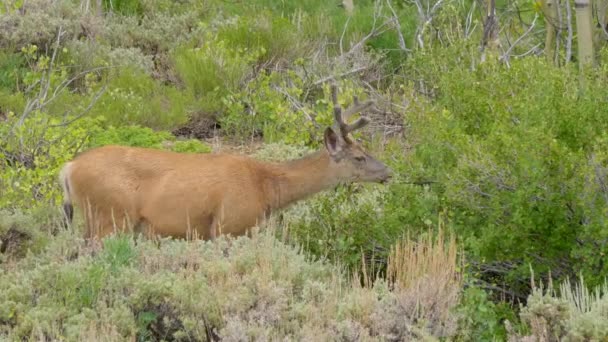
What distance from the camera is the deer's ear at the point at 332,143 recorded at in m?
10.2

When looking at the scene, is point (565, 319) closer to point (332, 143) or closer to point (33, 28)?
point (332, 143)

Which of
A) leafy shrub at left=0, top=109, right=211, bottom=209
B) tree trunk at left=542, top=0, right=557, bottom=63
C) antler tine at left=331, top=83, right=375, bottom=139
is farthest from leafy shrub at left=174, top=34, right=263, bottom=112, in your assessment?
antler tine at left=331, top=83, right=375, bottom=139

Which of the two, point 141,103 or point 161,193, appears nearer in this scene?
point 161,193

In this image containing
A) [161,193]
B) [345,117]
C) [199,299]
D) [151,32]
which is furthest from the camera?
[151,32]

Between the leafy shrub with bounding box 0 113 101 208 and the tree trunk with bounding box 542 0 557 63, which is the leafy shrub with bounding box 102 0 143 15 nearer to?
the leafy shrub with bounding box 0 113 101 208

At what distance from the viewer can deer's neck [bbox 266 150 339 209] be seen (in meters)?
10.0

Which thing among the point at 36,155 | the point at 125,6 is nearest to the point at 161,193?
the point at 36,155

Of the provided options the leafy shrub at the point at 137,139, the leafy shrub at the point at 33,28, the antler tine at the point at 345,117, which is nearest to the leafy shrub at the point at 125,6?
the leafy shrub at the point at 33,28

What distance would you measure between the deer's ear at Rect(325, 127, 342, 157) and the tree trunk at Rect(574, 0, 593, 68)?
220 centimetres

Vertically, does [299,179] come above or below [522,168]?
A: below

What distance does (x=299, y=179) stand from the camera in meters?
10.2

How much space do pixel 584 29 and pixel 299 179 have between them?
266 centimetres

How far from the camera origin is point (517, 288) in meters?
8.70

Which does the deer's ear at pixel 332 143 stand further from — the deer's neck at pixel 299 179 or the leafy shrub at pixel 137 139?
the leafy shrub at pixel 137 139
